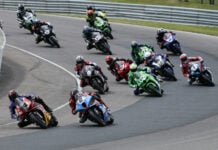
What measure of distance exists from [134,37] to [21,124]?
962 inches

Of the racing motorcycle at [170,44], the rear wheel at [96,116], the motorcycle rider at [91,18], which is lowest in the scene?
the racing motorcycle at [170,44]

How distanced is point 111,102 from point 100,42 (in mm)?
12409

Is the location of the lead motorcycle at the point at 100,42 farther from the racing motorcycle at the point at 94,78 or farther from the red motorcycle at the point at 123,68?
the racing motorcycle at the point at 94,78

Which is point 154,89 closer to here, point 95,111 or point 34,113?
point 95,111

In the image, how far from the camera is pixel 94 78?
26078mm

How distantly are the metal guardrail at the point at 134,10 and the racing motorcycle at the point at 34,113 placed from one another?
93.3ft

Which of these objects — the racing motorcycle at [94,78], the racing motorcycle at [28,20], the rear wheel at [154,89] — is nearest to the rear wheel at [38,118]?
the rear wheel at [154,89]

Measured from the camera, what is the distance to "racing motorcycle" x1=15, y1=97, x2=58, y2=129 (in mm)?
19266

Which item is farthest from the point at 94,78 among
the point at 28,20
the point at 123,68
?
the point at 28,20

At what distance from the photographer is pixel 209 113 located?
811 inches

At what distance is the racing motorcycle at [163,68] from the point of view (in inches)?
1122

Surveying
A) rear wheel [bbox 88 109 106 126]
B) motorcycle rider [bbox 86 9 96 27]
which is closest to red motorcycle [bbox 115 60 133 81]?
rear wheel [bbox 88 109 106 126]

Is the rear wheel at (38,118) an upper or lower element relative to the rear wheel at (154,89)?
upper

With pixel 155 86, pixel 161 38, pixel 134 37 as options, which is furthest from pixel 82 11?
pixel 155 86
